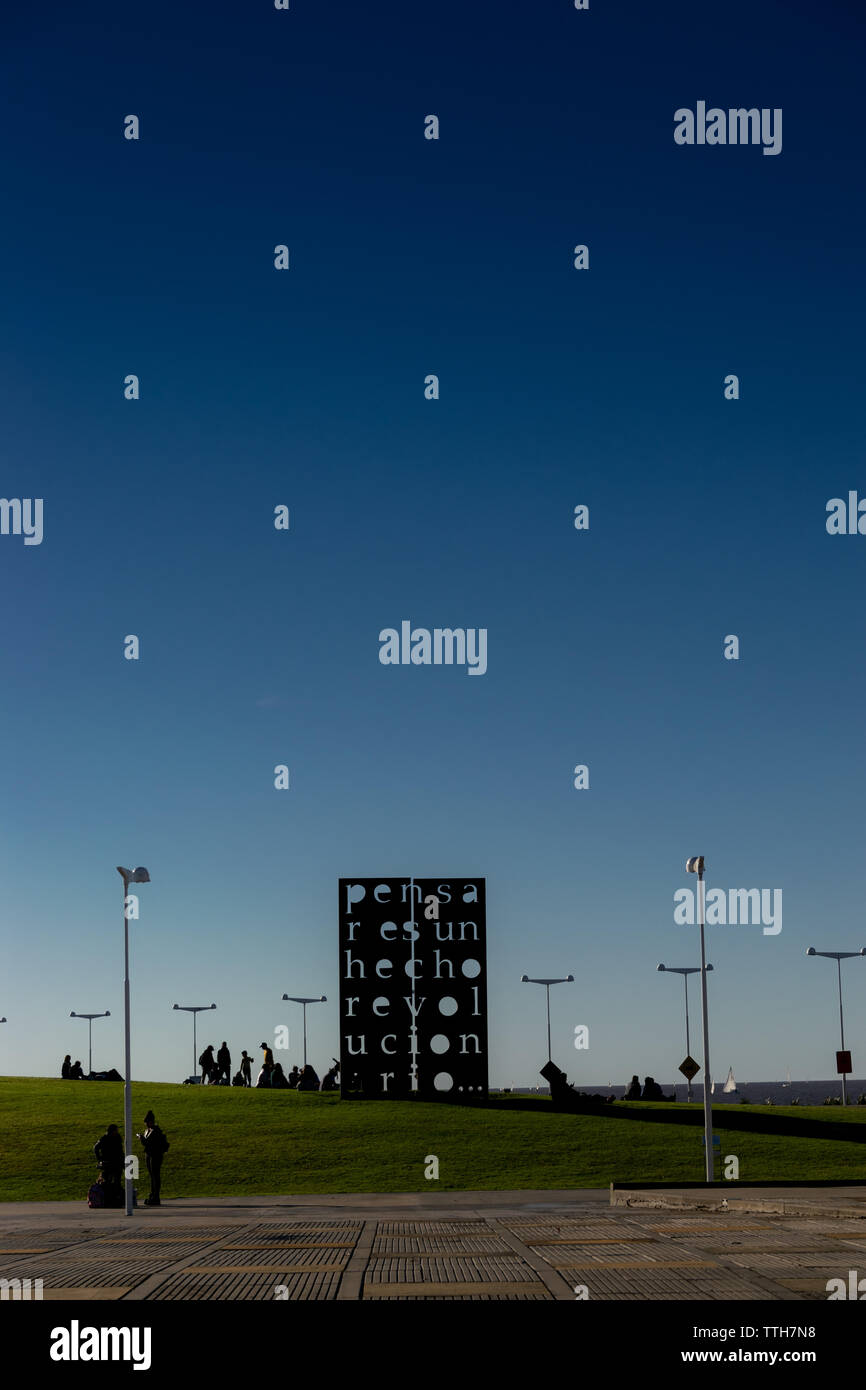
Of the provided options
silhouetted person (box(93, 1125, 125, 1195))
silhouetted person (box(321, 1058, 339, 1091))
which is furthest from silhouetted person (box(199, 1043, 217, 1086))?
silhouetted person (box(93, 1125, 125, 1195))

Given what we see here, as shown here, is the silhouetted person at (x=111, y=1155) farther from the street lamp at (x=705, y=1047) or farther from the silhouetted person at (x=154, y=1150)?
the street lamp at (x=705, y=1047)

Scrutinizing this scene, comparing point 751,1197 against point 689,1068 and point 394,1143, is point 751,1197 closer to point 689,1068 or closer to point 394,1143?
point 689,1068

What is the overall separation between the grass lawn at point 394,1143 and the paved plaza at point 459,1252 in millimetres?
9565

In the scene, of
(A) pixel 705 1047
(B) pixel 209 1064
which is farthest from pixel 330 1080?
(A) pixel 705 1047

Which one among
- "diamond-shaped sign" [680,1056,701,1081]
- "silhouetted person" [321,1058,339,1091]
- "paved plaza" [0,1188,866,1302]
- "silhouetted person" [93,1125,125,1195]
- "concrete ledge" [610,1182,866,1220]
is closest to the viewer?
"paved plaza" [0,1188,866,1302]

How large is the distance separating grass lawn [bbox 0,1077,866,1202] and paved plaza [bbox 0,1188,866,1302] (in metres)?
9.57

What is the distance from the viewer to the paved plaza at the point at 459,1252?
43.1ft

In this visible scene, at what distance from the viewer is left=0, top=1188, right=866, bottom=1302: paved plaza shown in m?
13.1

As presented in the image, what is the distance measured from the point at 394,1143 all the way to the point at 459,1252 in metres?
27.1

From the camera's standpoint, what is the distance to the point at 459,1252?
56.0ft

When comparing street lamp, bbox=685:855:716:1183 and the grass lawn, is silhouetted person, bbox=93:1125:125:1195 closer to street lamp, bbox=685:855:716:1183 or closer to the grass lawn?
the grass lawn

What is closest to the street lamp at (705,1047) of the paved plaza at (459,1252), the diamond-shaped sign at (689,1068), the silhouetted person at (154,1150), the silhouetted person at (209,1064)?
the diamond-shaped sign at (689,1068)
